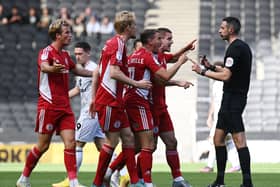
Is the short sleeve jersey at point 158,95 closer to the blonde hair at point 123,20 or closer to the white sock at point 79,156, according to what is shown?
the blonde hair at point 123,20

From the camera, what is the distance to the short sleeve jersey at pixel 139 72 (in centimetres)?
1194

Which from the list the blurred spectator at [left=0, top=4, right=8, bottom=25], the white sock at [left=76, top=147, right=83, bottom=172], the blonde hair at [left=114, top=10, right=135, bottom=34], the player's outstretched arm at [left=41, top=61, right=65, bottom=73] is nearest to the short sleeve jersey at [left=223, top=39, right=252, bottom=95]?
the blonde hair at [left=114, top=10, right=135, bottom=34]

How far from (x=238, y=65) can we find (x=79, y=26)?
17.3 meters

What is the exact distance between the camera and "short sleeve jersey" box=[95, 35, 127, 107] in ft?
37.0

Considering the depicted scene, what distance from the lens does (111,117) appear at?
11.3 meters

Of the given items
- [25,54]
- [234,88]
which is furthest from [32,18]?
[234,88]

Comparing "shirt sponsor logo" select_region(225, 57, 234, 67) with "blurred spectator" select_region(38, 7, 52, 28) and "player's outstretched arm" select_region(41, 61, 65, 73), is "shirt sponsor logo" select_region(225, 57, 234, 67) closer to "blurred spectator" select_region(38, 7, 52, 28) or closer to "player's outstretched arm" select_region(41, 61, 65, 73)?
"player's outstretched arm" select_region(41, 61, 65, 73)

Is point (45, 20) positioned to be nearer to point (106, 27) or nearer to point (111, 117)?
point (106, 27)

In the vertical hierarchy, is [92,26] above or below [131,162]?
above

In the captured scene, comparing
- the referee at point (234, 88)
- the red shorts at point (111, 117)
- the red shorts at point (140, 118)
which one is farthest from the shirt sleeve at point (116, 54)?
the referee at point (234, 88)

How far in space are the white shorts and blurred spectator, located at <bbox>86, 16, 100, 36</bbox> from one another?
14904 mm

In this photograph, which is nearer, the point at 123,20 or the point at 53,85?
the point at 123,20

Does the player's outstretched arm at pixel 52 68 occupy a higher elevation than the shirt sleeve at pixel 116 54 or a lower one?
lower

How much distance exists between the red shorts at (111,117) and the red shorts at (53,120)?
63 centimetres
